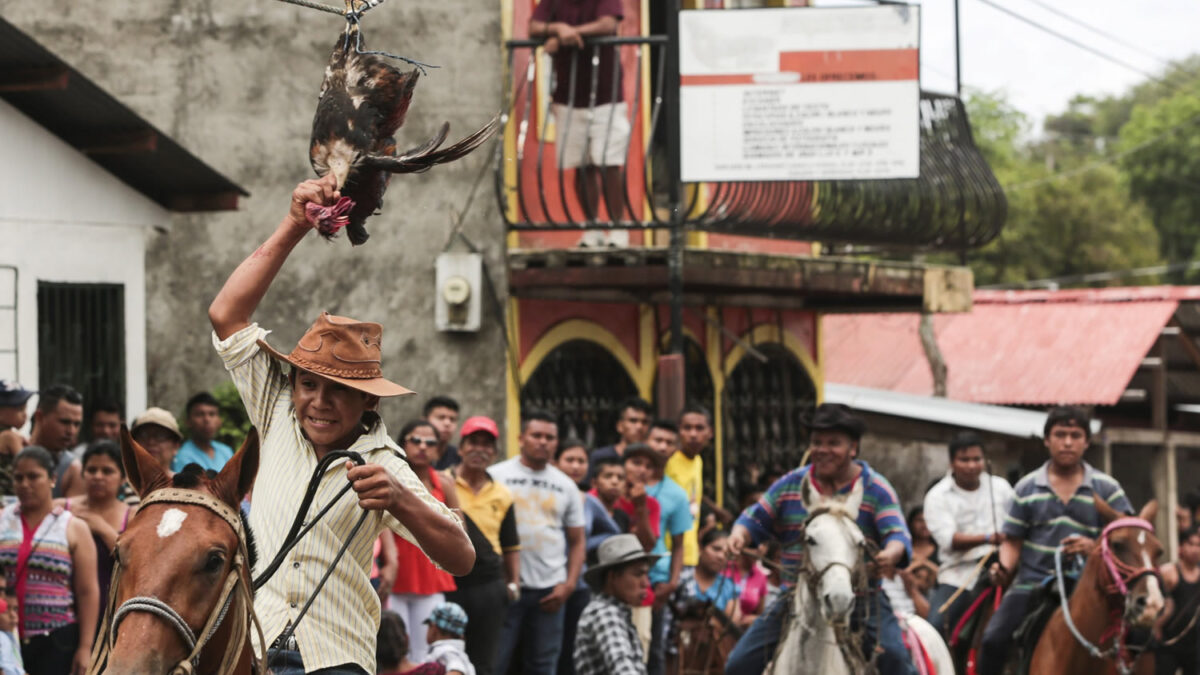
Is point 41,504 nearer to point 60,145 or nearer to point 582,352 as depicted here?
point 60,145

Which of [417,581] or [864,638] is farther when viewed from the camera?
[417,581]

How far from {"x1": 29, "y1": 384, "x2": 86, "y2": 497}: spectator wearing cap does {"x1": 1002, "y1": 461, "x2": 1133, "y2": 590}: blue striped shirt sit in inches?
226

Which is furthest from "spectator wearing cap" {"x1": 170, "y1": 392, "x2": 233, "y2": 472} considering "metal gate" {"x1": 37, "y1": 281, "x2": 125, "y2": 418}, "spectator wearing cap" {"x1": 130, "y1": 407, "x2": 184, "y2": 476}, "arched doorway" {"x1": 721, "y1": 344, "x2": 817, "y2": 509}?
"arched doorway" {"x1": 721, "y1": 344, "x2": 817, "y2": 509}

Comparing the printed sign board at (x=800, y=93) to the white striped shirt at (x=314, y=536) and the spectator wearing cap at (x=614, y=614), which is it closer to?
the spectator wearing cap at (x=614, y=614)

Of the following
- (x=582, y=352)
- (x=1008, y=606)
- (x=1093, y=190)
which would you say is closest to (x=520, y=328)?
(x=582, y=352)

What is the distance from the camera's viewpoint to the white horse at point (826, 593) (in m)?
8.41

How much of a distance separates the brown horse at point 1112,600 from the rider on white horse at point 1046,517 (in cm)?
39

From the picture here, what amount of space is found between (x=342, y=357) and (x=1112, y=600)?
6.51 metres

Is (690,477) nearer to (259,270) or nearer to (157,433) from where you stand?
(157,433)

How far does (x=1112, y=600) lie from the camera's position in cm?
1025

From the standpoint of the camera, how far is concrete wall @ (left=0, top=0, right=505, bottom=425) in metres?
13.8

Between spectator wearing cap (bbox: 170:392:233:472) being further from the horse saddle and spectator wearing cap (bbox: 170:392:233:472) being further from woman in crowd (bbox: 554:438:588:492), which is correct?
the horse saddle

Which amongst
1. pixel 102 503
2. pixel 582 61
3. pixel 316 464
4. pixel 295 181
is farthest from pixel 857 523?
pixel 295 181

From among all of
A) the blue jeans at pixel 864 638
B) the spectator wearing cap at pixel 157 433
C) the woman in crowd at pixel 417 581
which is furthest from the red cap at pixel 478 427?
the blue jeans at pixel 864 638
